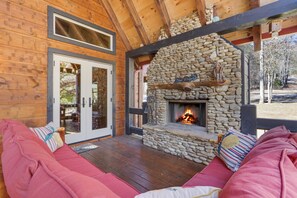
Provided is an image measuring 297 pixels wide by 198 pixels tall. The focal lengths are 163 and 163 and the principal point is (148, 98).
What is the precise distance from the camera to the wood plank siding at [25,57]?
9.14 ft

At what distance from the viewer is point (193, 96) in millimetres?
3268

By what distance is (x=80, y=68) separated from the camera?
3.85 m

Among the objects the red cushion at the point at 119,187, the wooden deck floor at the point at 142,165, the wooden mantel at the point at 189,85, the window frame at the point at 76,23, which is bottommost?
the wooden deck floor at the point at 142,165

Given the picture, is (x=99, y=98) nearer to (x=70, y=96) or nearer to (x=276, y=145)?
(x=70, y=96)

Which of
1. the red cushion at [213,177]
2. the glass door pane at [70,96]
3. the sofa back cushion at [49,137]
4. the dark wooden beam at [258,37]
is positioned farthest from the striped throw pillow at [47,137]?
the dark wooden beam at [258,37]

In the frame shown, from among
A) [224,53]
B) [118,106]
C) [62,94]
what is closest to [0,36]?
[62,94]

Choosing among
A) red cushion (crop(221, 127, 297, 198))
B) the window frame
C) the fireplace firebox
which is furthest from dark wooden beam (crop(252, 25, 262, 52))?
the window frame

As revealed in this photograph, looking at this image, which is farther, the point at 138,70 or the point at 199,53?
the point at 138,70

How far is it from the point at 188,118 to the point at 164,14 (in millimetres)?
2358

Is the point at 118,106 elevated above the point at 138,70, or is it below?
below

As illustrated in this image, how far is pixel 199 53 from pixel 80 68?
268 cm

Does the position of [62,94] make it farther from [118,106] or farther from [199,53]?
[199,53]

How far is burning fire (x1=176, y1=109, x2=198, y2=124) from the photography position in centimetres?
363

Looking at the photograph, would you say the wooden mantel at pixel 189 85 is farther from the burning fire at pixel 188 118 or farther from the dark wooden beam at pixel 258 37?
the dark wooden beam at pixel 258 37
